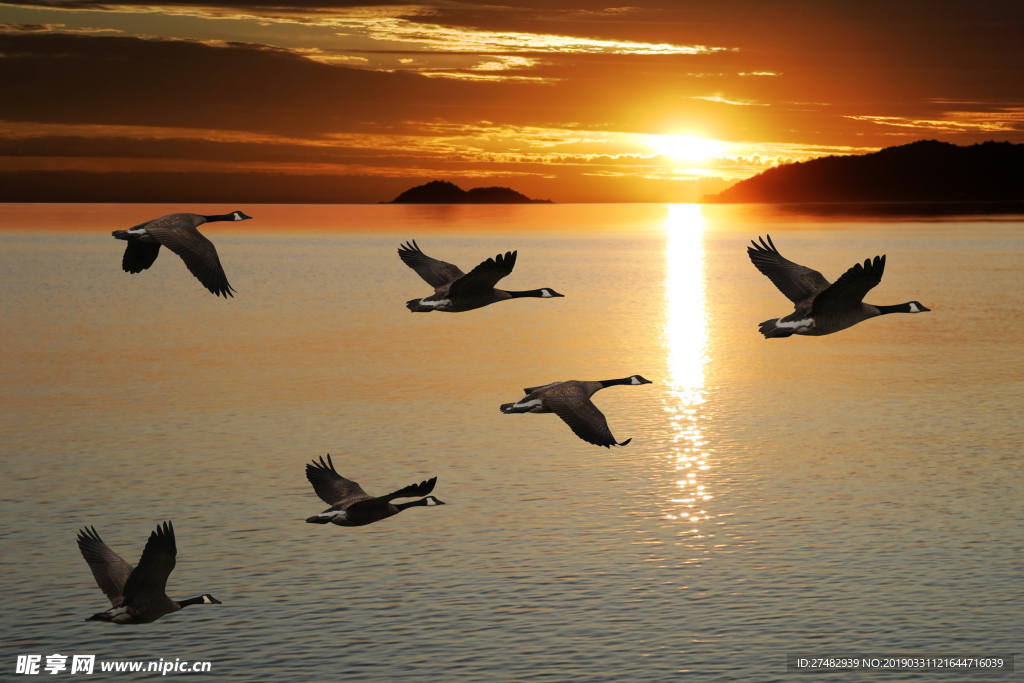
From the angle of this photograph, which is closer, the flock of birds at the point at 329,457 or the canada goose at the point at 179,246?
the flock of birds at the point at 329,457

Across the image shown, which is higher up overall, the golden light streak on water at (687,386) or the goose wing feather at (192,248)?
the goose wing feather at (192,248)

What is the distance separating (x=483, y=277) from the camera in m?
29.5

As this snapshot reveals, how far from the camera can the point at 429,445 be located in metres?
54.7

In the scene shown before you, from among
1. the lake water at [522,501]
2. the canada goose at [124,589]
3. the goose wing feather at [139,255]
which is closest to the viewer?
the canada goose at [124,589]

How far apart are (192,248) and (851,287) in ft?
50.0

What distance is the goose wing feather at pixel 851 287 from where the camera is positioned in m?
25.0

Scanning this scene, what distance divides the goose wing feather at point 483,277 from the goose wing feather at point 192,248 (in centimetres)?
577

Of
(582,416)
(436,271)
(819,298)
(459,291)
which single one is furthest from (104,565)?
(819,298)

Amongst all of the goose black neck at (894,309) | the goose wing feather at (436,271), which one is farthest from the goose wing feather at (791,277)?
the goose wing feather at (436,271)

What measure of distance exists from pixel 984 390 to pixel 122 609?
5812 cm

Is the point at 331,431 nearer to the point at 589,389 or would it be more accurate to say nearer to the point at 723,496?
the point at 723,496

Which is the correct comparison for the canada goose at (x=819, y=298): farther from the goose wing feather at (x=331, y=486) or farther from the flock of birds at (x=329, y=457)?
the goose wing feather at (x=331, y=486)

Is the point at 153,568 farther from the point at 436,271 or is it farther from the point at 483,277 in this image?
the point at 436,271

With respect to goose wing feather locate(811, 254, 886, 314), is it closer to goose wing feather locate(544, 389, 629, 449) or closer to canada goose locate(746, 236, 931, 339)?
canada goose locate(746, 236, 931, 339)
